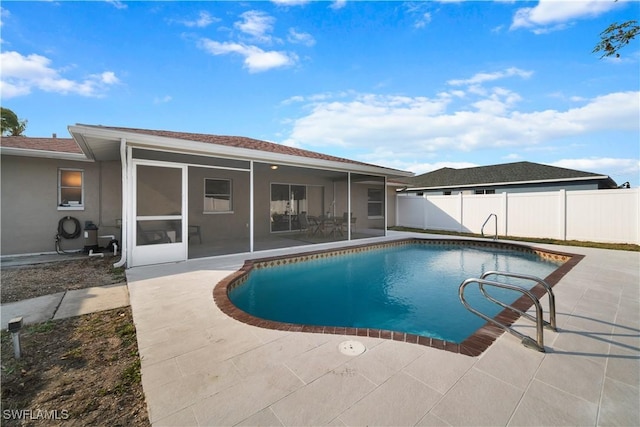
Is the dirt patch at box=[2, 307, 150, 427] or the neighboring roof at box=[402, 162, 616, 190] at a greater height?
the neighboring roof at box=[402, 162, 616, 190]

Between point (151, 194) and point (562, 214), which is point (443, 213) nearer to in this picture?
point (562, 214)

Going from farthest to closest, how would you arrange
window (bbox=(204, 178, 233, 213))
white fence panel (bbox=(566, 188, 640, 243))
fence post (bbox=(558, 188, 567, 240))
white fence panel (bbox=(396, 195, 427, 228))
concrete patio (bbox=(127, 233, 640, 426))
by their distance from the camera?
white fence panel (bbox=(396, 195, 427, 228)) → fence post (bbox=(558, 188, 567, 240)) → window (bbox=(204, 178, 233, 213)) → white fence panel (bbox=(566, 188, 640, 243)) → concrete patio (bbox=(127, 233, 640, 426))

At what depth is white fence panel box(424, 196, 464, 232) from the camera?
1323 cm

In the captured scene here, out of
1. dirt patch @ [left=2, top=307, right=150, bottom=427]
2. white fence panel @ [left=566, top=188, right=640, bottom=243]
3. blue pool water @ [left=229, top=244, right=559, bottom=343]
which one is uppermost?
white fence panel @ [left=566, top=188, right=640, bottom=243]

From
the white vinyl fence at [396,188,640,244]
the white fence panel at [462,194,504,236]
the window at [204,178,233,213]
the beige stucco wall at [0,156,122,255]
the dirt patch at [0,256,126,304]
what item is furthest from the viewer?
the white fence panel at [462,194,504,236]

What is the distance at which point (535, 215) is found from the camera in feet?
35.3

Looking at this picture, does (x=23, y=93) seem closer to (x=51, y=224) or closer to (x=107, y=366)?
(x=51, y=224)

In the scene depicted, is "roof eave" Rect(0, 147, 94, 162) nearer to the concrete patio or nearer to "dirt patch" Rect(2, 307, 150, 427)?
"dirt patch" Rect(2, 307, 150, 427)

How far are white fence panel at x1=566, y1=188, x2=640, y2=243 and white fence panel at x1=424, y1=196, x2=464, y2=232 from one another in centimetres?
405

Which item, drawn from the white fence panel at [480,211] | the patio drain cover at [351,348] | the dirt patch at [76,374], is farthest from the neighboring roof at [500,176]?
the dirt patch at [76,374]

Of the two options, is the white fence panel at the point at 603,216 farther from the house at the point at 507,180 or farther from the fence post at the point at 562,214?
the house at the point at 507,180

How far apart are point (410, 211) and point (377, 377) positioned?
1396cm

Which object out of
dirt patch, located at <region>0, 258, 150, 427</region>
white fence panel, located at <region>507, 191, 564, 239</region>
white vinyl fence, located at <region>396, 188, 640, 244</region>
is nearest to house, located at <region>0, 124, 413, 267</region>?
dirt patch, located at <region>0, 258, 150, 427</region>

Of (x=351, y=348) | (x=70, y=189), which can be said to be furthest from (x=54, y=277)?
(x=351, y=348)
